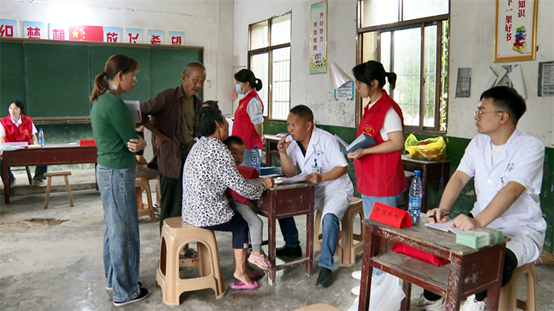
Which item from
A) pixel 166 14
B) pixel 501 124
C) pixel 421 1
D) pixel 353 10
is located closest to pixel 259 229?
pixel 501 124

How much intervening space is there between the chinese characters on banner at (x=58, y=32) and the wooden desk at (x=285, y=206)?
5.99m

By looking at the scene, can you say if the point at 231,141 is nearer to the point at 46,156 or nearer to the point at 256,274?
the point at 256,274

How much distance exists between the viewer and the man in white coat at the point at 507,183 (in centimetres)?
205

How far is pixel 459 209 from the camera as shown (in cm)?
427

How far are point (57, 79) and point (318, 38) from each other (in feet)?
14.3

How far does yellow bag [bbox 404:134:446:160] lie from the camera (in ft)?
14.0

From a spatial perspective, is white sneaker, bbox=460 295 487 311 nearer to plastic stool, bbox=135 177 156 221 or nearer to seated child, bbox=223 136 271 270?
seated child, bbox=223 136 271 270

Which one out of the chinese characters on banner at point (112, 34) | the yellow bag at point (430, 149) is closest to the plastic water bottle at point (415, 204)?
the yellow bag at point (430, 149)

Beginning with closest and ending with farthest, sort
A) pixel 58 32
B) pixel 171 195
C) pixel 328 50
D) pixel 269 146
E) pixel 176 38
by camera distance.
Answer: pixel 171 195 < pixel 328 50 < pixel 269 146 < pixel 58 32 < pixel 176 38

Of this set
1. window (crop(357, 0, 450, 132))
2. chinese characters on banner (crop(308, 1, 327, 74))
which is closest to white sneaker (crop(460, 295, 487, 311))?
window (crop(357, 0, 450, 132))

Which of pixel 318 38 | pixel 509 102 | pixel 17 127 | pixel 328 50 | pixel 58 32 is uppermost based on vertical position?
pixel 58 32

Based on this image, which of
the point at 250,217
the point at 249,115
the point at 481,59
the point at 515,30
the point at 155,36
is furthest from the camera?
the point at 155,36

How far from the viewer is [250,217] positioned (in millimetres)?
2975

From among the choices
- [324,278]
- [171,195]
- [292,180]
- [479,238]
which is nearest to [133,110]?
[171,195]
